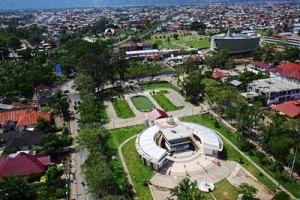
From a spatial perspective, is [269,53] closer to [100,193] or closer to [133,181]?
[133,181]

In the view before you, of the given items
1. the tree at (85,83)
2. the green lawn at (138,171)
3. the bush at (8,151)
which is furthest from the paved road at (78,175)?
the bush at (8,151)

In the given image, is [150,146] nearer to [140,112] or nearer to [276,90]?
[140,112]

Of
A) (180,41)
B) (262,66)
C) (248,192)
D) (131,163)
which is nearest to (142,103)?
(131,163)

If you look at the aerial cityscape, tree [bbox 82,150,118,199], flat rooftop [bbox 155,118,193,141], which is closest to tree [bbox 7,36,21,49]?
the aerial cityscape

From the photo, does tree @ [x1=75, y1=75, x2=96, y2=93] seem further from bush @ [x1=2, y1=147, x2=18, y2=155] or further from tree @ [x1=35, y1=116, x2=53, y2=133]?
bush @ [x1=2, y1=147, x2=18, y2=155]

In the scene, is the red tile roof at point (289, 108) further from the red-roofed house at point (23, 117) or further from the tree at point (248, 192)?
the red-roofed house at point (23, 117)

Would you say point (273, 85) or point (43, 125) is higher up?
point (273, 85)

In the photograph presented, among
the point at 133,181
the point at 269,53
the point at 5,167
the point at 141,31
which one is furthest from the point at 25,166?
the point at 141,31
